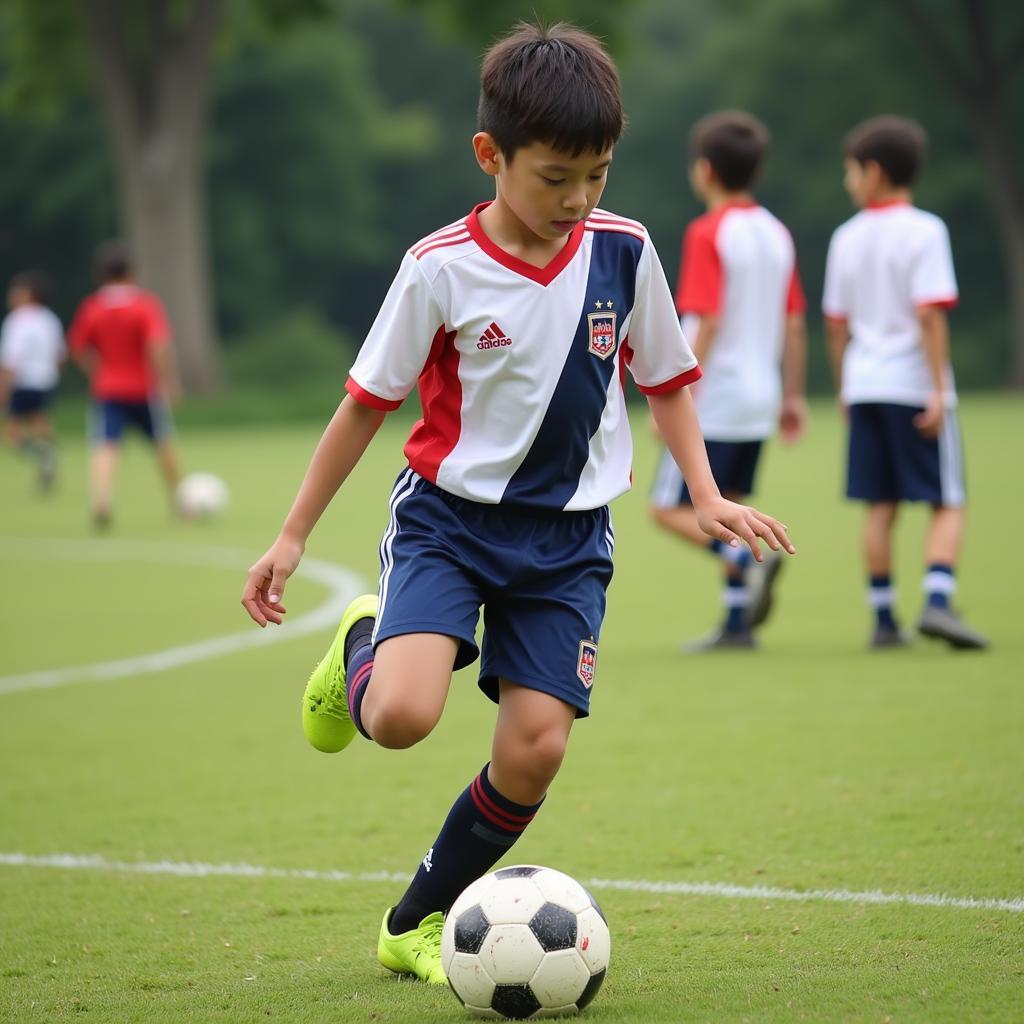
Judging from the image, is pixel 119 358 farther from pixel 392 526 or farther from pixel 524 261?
pixel 524 261

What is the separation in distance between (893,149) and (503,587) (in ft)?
16.1

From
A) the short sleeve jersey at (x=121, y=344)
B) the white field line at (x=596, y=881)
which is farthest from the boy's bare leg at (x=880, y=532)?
the short sleeve jersey at (x=121, y=344)

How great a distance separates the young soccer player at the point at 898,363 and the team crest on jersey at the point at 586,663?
434 cm

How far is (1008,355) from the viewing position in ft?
164

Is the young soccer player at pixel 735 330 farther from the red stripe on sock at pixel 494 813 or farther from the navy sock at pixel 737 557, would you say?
the red stripe on sock at pixel 494 813

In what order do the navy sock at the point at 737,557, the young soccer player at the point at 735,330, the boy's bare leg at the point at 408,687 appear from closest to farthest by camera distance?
the boy's bare leg at the point at 408,687 → the young soccer player at the point at 735,330 → the navy sock at the point at 737,557

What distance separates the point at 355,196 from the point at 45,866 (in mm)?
52162

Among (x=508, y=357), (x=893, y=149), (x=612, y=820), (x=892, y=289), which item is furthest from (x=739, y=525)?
(x=893, y=149)

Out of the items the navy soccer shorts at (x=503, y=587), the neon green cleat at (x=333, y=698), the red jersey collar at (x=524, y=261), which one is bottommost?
the neon green cleat at (x=333, y=698)

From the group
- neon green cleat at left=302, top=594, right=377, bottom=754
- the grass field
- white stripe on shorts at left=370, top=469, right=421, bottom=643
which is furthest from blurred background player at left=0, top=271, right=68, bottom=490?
white stripe on shorts at left=370, top=469, right=421, bottom=643

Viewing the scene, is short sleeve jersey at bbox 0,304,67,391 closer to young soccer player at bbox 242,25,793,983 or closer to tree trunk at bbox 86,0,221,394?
tree trunk at bbox 86,0,221,394

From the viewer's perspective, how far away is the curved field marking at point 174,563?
8531 mm

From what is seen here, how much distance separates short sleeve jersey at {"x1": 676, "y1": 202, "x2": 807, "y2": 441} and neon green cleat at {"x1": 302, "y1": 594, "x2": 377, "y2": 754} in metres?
4.43

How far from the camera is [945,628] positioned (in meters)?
7.83
